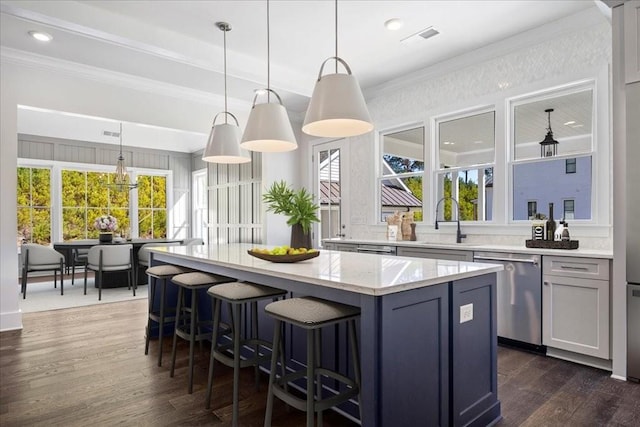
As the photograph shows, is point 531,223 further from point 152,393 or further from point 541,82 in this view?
point 152,393

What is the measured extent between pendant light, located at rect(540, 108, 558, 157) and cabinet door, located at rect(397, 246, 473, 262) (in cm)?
127

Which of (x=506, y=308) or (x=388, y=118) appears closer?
(x=506, y=308)

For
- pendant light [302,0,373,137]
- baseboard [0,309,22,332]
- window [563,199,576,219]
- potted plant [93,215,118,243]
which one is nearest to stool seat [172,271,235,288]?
pendant light [302,0,373,137]

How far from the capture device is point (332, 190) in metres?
6.04

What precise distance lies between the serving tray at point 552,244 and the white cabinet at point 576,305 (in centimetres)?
21

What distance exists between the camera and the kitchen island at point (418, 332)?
1675mm

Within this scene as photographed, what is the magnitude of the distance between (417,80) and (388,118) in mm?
629

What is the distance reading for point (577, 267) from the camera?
3.05 m

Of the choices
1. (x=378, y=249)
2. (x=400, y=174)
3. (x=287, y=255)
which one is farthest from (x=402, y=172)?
(x=287, y=255)

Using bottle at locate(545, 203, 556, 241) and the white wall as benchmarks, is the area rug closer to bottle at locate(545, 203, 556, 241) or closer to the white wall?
the white wall

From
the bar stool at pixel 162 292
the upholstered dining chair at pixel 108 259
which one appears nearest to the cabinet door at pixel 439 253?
the bar stool at pixel 162 292

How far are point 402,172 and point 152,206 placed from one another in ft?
22.2

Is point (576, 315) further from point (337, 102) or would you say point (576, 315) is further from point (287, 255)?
point (337, 102)

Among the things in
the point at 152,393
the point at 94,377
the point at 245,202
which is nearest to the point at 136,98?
the point at 245,202
